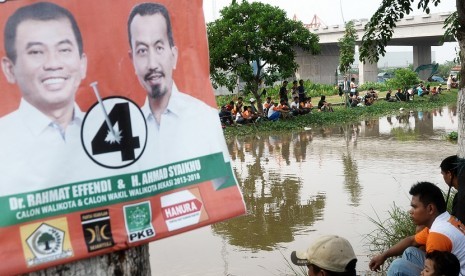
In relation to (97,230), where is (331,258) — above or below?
below

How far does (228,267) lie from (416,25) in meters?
38.9

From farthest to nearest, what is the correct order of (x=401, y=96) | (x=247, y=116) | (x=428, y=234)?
1. (x=401, y=96)
2. (x=247, y=116)
3. (x=428, y=234)

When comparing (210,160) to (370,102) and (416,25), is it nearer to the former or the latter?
(370,102)

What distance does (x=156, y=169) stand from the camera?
197 centimetres

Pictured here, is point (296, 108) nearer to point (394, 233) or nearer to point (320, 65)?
point (394, 233)

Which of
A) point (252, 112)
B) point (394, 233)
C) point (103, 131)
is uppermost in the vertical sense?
point (103, 131)

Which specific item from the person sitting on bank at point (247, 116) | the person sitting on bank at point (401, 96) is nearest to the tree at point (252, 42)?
the person sitting on bank at point (247, 116)

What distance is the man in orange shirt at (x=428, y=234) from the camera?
3.62 meters

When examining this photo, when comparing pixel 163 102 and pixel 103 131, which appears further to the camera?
pixel 163 102

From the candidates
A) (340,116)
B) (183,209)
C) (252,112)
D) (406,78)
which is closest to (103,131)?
(183,209)

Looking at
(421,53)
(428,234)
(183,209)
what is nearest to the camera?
(183,209)

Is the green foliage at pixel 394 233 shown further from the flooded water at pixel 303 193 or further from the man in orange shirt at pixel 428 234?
the man in orange shirt at pixel 428 234

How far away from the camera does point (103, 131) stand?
188 centimetres

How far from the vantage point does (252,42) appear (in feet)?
63.2
